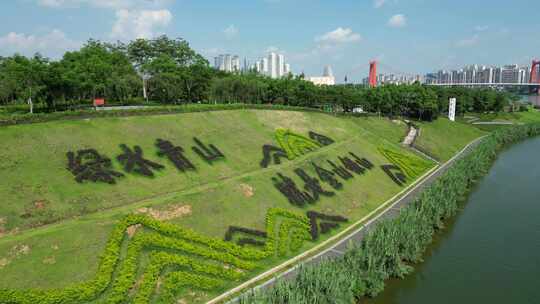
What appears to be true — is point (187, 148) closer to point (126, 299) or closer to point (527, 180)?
point (126, 299)

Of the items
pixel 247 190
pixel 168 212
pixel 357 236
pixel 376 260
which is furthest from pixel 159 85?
pixel 376 260

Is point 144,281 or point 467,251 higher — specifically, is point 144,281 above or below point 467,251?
above

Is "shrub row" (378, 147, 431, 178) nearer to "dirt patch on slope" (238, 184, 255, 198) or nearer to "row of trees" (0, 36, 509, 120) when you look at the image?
"dirt patch on slope" (238, 184, 255, 198)

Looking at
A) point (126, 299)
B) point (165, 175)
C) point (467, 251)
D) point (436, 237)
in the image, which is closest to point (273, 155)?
point (165, 175)

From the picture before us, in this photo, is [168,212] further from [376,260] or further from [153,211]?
[376,260]

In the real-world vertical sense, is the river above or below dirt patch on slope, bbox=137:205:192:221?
below

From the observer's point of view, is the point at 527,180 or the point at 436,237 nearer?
the point at 436,237

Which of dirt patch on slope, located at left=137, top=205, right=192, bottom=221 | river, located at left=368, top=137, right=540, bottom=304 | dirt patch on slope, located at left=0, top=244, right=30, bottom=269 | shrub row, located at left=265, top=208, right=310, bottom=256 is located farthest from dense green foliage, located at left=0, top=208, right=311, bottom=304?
river, located at left=368, top=137, right=540, bottom=304
